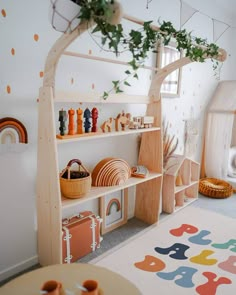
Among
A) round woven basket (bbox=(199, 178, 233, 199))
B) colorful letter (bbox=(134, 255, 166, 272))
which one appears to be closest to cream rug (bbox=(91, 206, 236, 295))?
colorful letter (bbox=(134, 255, 166, 272))

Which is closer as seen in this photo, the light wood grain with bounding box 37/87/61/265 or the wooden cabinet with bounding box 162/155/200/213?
the light wood grain with bounding box 37/87/61/265

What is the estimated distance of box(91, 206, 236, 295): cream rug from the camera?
5.37 ft

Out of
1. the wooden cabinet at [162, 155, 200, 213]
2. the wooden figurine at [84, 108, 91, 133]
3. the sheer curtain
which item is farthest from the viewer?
the sheer curtain

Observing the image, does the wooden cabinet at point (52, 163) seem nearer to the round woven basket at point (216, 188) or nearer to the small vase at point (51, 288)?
the small vase at point (51, 288)

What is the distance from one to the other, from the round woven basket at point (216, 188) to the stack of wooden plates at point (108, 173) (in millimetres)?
1528

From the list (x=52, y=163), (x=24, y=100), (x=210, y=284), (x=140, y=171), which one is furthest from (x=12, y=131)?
(x=210, y=284)

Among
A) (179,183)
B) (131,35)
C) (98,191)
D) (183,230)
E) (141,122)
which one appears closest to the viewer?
(131,35)

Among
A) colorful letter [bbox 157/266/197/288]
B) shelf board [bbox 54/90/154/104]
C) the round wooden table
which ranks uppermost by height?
shelf board [bbox 54/90/154/104]

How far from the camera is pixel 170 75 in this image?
8.79 feet

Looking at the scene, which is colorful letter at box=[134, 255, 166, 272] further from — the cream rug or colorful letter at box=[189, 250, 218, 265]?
colorful letter at box=[189, 250, 218, 265]

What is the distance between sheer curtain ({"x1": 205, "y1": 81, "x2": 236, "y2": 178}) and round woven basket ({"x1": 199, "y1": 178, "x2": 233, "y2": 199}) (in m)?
0.17

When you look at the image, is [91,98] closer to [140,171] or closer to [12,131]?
[12,131]

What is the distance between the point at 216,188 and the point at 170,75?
148cm

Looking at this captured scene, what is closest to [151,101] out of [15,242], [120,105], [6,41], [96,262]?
[120,105]
